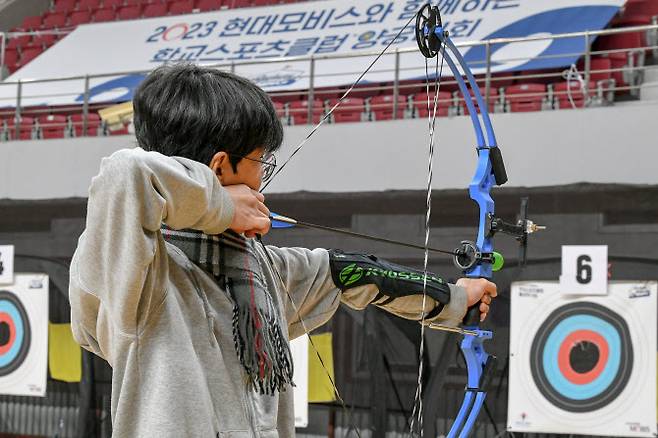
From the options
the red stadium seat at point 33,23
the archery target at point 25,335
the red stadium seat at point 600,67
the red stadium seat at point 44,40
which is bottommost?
the archery target at point 25,335

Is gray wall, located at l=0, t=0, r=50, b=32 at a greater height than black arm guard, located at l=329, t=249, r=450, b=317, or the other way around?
gray wall, located at l=0, t=0, r=50, b=32

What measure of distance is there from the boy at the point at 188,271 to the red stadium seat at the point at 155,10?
21.6ft

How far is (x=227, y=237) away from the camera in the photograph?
106 cm

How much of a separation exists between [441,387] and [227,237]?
3118mm

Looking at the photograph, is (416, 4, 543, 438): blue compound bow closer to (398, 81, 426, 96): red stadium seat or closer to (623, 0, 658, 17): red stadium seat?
(398, 81, 426, 96): red stadium seat

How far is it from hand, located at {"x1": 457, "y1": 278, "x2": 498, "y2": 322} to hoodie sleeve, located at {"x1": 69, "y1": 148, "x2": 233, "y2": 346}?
583 mm

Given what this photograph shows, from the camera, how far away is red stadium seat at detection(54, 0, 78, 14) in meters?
8.32

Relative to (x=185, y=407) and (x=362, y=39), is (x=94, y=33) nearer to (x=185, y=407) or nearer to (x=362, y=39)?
(x=362, y=39)

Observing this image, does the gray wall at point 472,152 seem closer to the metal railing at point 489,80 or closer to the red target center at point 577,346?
the metal railing at point 489,80

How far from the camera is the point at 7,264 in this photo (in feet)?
17.1

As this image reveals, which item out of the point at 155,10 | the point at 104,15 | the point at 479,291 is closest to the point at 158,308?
the point at 479,291

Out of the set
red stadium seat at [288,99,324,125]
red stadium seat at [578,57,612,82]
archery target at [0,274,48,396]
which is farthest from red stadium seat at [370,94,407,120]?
archery target at [0,274,48,396]

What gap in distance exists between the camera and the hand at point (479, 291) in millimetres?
1452

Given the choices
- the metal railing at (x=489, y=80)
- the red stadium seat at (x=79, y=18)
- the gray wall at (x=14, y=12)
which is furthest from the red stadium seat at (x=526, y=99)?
the gray wall at (x=14, y=12)
